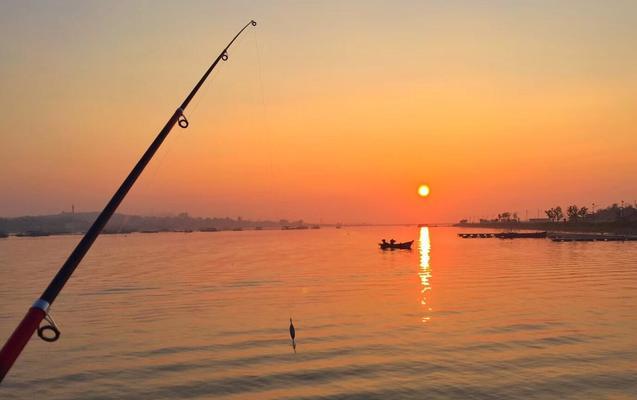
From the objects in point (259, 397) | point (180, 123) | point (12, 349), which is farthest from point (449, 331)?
point (12, 349)

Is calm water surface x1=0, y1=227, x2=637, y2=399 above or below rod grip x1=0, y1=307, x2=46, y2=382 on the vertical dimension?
below

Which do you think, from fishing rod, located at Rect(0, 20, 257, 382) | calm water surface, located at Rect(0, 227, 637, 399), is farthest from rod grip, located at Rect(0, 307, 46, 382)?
calm water surface, located at Rect(0, 227, 637, 399)

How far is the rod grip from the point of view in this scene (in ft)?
16.0

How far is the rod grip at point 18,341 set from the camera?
4.89m

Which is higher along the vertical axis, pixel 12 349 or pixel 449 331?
pixel 12 349

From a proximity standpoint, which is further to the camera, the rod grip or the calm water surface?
the calm water surface

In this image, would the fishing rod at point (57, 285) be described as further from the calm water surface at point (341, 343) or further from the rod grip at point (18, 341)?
the calm water surface at point (341, 343)

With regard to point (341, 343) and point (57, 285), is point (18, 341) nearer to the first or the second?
point (57, 285)

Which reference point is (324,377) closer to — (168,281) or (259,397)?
(259,397)

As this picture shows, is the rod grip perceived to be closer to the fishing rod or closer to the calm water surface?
the fishing rod

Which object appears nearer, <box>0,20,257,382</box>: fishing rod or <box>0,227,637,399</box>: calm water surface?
<box>0,20,257,382</box>: fishing rod

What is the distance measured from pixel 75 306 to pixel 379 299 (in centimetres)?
2134

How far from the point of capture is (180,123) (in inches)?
326

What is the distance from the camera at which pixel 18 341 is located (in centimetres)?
496
